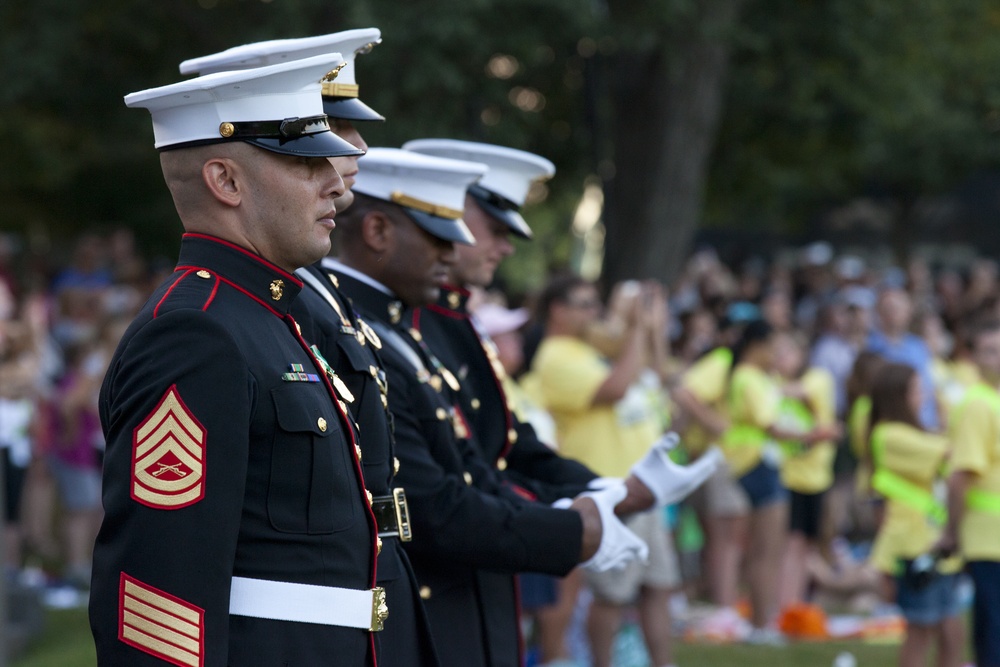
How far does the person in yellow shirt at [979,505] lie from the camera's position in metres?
6.15

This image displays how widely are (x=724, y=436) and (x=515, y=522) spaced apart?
5.68 m

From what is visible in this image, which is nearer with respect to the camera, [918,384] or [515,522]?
[515,522]

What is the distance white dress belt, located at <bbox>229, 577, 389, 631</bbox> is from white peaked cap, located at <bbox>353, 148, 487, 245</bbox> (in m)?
1.39

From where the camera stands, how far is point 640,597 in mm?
7344

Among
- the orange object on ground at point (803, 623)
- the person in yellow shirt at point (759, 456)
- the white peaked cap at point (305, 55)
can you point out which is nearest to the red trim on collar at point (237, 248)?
the white peaked cap at point (305, 55)

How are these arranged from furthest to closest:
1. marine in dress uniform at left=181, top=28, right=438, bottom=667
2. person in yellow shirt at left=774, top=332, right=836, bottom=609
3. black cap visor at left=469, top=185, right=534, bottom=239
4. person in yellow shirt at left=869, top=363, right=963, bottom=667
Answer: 1. person in yellow shirt at left=774, top=332, right=836, bottom=609
2. person in yellow shirt at left=869, top=363, right=963, bottom=667
3. black cap visor at left=469, top=185, right=534, bottom=239
4. marine in dress uniform at left=181, top=28, right=438, bottom=667

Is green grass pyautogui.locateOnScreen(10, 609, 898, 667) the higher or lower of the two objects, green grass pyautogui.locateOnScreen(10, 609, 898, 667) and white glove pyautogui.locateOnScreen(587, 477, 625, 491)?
the lower

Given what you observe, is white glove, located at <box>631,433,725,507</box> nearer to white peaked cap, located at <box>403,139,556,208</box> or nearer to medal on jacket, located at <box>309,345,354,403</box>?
white peaked cap, located at <box>403,139,556,208</box>

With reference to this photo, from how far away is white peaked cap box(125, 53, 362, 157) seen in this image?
8.15 ft

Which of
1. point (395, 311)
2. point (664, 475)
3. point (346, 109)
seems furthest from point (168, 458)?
point (664, 475)

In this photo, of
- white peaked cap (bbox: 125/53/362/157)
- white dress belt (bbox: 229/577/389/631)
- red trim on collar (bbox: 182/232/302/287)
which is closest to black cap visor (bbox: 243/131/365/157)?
white peaked cap (bbox: 125/53/362/157)

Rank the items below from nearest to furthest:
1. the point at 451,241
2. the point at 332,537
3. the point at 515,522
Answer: the point at 332,537 < the point at 515,522 < the point at 451,241

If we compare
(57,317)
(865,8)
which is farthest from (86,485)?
(865,8)

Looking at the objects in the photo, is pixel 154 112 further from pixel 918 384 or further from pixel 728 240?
pixel 728 240
